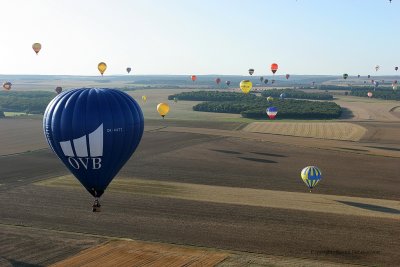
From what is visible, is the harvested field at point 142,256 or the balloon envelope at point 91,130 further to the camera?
the harvested field at point 142,256

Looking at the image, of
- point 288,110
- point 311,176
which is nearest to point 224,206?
point 311,176

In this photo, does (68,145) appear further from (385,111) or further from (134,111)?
(385,111)

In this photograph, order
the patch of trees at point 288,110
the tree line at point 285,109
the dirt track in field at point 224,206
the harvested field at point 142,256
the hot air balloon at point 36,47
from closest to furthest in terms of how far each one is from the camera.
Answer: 1. the harvested field at point 142,256
2. the dirt track in field at point 224,206
3. the patch of trees at point 288,110
4. the tree line at point 285,109
5. the hot air balloon at point 36,47

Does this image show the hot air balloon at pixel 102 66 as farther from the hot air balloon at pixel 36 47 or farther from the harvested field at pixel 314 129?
the harvested field at pixel 314 129

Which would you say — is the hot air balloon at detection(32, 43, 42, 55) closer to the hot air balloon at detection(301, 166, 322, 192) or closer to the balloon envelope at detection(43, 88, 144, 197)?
the hot air balloon at detection(301, 166, 322, 192)

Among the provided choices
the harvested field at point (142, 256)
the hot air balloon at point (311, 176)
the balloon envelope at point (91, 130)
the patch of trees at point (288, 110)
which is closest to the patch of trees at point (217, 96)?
the patch of trees at point (288, 110)

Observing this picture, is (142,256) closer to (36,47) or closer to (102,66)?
(36,47)

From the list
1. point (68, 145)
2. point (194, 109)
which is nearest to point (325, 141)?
point (68, 145)
